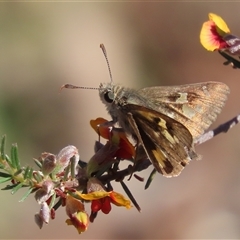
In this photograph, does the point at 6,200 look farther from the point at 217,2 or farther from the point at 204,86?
the point at 217,2

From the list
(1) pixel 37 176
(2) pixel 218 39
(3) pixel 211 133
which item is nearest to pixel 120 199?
(1) pixel 37 176

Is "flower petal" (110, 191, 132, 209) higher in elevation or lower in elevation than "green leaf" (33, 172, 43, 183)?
lower

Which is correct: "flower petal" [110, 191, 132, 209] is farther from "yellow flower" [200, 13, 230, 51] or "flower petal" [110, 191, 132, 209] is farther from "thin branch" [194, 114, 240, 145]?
"yellow flower" [200, 13, 230, 51]

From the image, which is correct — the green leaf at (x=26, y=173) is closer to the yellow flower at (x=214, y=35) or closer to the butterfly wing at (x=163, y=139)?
the butterfly wing at (x=163, y=139)

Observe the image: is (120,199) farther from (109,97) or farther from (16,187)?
Result: (109,97)

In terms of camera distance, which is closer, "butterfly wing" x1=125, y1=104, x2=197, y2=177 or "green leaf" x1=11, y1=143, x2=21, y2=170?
"green leaf" x1=11, y1=143, x2=21, y2=170

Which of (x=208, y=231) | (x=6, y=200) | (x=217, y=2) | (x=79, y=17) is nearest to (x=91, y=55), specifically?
(x=79, y=17)

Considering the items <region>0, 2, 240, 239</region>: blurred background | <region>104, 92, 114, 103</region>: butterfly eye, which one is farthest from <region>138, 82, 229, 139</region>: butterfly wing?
<region>0, 2, 240, 239</region>: blurred background
